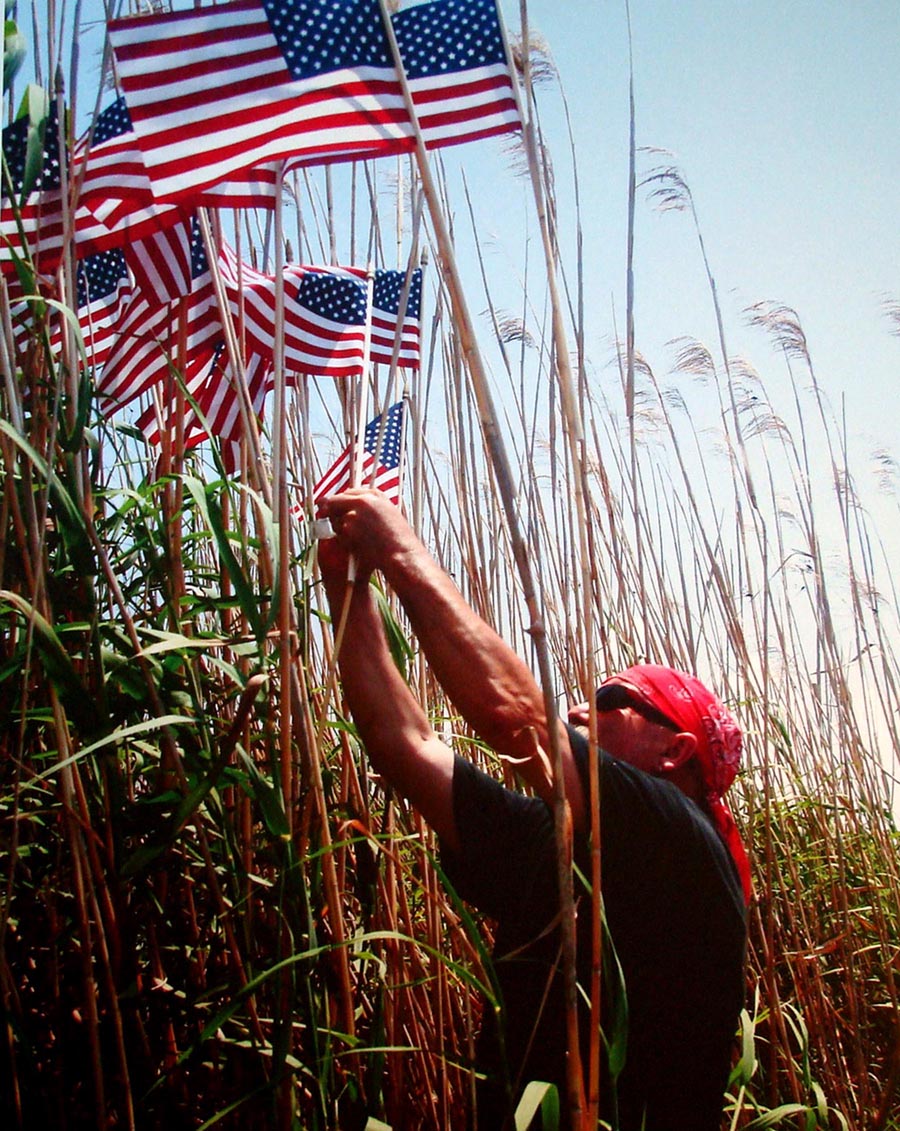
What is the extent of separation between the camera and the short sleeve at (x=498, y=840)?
52.0 inches

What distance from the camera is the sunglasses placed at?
1.58 metres

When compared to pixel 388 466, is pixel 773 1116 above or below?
below

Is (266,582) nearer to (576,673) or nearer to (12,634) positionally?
(12,634)

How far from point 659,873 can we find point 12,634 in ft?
2.81

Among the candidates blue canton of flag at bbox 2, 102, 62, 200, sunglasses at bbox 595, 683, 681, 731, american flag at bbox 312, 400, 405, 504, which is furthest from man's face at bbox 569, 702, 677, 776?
blue canton of flag at bbox 2, 102, 62, 200

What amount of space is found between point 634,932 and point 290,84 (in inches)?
42.7

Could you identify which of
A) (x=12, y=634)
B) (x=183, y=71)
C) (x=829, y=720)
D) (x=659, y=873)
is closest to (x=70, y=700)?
(x=12, y=634)

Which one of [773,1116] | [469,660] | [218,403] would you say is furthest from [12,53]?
[773,1116]

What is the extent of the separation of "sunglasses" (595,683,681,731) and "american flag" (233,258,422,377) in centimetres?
66

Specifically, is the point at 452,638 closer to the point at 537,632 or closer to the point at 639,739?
the point at 639,739

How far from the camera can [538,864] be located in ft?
4.29

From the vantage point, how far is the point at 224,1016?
101cm

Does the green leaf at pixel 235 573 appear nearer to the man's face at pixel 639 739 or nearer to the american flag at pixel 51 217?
the american flag at pixel 51 217

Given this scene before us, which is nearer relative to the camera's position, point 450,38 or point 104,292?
point 450,38
